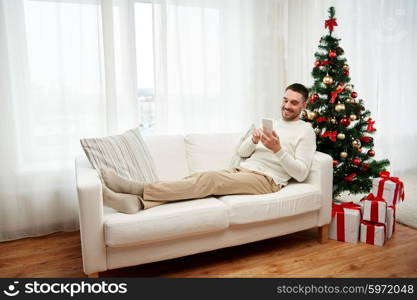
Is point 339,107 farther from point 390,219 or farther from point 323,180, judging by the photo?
point 390,219

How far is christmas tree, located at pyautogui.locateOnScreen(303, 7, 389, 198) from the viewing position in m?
2.64

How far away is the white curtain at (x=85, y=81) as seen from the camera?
2504 mm

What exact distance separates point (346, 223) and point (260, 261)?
0.71 meters

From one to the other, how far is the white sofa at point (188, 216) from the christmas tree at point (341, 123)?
0.36 metres

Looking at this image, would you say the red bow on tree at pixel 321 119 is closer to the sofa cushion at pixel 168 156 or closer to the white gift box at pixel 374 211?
the white gift box at pixel 374 211

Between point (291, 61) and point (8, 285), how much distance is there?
→ 3.04 meters

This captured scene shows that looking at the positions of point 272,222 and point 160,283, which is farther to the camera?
point 272,222

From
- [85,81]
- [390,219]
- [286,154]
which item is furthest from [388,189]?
[85,81]

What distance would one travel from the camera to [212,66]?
3.09 meters

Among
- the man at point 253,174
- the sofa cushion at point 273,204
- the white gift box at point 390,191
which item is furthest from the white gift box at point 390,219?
the man at point 253,174

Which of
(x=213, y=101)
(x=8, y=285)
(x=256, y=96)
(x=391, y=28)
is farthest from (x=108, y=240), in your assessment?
(x=391, y=28)

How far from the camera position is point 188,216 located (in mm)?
1918

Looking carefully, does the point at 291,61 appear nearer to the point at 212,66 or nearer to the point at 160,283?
the point at 212,66

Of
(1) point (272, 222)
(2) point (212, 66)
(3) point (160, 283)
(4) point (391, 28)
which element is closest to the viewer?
(3) point (160, 283)
